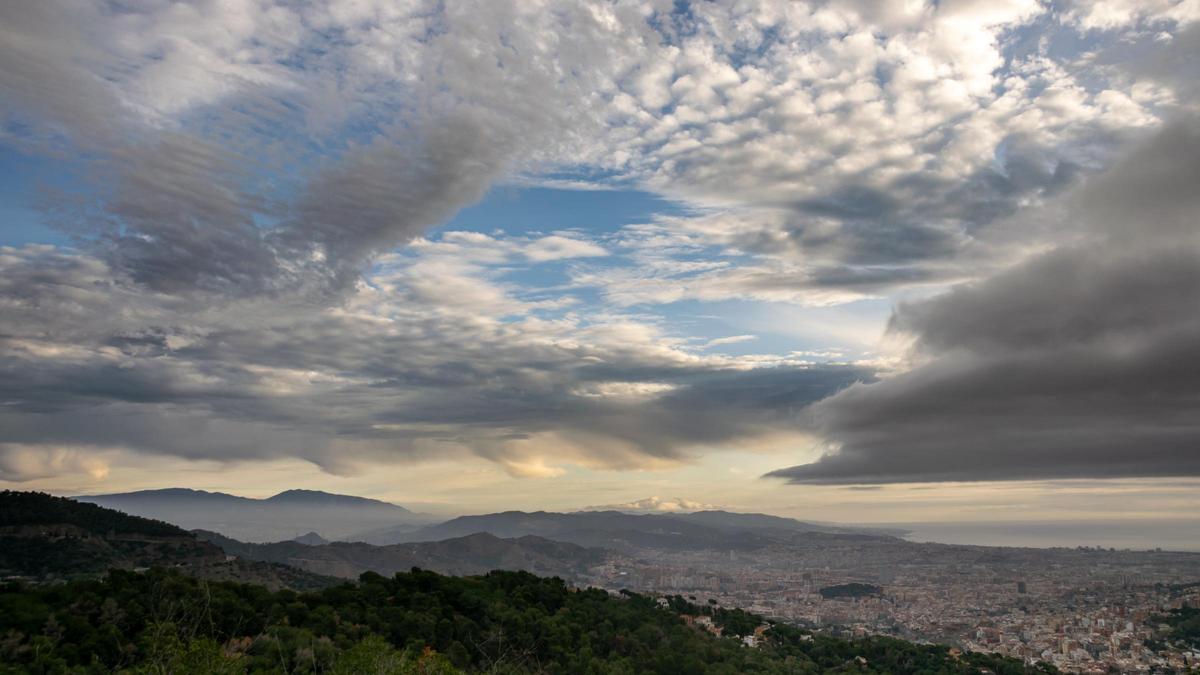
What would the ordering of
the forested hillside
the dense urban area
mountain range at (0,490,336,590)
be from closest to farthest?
the forested hillside, mountain range at (0,490,336,590), the dense urban area

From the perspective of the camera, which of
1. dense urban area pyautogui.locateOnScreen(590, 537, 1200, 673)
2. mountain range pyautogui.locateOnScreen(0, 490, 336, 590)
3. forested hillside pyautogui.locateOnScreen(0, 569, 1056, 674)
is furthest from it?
dense urban area pyautogui.locateOnScreen(590, 537, 1200, 673)

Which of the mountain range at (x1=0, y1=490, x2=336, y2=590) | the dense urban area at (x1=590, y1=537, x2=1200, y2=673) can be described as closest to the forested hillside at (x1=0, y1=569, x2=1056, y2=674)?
the dense urban area at (x1=590, y1=537, x2=1200, y2=673)

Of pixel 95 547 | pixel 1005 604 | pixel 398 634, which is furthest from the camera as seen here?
pixel 1005 604

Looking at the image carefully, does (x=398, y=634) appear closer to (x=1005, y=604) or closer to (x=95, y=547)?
(x=95, y=547)

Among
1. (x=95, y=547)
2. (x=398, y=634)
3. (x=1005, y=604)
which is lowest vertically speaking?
(x=1005, y=604)

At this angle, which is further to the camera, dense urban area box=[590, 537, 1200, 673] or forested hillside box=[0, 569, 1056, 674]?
dense urban area box=[590, 537, 1200, 673]

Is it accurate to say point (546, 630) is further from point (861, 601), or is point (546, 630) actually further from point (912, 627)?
point (861, 601)

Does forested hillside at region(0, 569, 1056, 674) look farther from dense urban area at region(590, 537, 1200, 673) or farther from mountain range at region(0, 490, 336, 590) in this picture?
mountain range at region(0, 490, 336, 590)

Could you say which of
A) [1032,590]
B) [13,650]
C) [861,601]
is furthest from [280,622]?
[1032,590]

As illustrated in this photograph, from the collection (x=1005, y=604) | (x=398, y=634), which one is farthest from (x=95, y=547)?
(x=1005, y=604)

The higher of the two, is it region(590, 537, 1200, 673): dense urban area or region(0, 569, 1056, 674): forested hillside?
region(0, 569, 1056, 674): forested hillside

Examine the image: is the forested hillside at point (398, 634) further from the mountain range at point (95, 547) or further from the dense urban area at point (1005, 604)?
the mountain range at point (95, 547)
